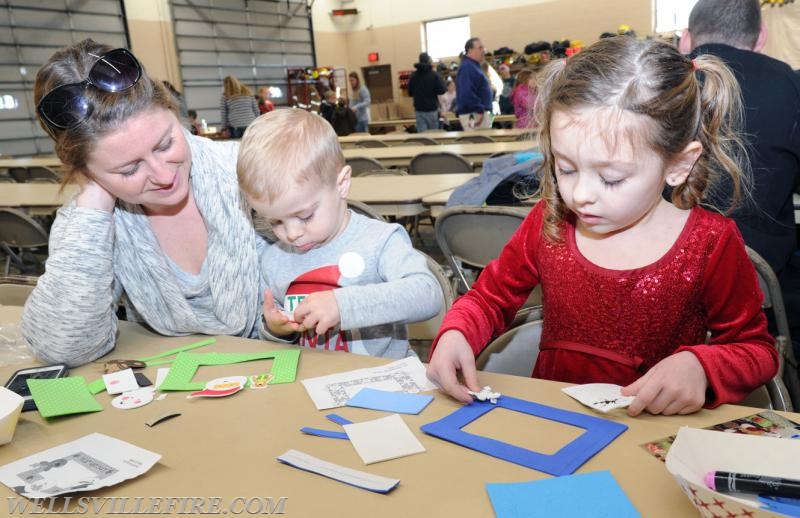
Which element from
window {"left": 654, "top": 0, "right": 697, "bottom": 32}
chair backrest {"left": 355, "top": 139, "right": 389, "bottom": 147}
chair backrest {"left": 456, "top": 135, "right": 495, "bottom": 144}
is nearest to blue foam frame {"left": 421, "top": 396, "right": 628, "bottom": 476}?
chair backrest {"left": 456, "top": 135, "right": 495, "bottom": 144}

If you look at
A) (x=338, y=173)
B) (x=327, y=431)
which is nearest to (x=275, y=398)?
(x=327, y=431)

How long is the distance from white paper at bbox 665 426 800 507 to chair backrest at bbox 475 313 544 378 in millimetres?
555

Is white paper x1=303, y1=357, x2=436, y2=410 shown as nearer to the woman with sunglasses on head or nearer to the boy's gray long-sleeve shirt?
the boy's gray long-sleeve shirt

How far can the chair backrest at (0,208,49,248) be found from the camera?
3.32 m

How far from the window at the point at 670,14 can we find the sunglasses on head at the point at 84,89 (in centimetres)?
1335

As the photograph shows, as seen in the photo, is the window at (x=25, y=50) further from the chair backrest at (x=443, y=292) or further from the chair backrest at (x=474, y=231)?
the chair backrest at (x=443, y=292)

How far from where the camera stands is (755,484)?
1.99ft

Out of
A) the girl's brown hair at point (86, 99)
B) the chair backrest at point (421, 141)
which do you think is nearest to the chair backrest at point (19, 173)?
the chair backrest at point (421, 141)

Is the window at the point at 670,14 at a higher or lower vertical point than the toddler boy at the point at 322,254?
higher

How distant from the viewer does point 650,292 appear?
3.69 feet

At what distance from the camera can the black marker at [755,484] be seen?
1.97 feet

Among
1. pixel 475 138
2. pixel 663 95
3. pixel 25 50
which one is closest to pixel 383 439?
pixel 663 95

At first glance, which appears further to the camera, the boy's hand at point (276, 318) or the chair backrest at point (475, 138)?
the chair backrest at point (475, 138)

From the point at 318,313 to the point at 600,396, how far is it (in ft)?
1.68
